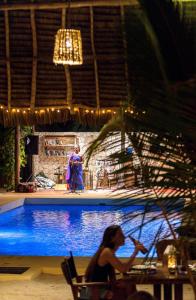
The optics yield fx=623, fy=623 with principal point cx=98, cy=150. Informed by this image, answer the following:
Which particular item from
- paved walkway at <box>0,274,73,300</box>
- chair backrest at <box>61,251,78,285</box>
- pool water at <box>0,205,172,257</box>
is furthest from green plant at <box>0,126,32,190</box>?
chair backrest at <box>61,251,78,285</box>

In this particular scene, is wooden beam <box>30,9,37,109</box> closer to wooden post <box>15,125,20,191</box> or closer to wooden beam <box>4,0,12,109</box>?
wooden beam <box>4,0,12,109</box>

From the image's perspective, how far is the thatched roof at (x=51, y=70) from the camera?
9.05 meters

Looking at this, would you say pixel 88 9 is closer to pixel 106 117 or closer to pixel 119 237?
pixel 106 117

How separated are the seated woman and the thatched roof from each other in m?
4.55

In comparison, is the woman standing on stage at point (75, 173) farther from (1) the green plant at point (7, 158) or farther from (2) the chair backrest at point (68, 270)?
(2) the chair backrest at point (68, 270)

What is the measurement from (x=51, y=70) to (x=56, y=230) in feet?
11.7

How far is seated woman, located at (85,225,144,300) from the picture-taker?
4594mm

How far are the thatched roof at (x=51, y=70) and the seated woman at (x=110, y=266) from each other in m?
4.55

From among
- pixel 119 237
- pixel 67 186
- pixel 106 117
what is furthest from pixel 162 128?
pixel 67 186

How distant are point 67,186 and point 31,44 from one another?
900 centimetres

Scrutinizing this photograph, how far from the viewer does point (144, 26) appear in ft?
7.55

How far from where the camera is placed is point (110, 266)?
4668 millimetres

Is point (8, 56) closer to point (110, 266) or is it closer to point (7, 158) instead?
point (110, 266)

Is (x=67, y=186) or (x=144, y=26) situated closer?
(x=144, y=26)
